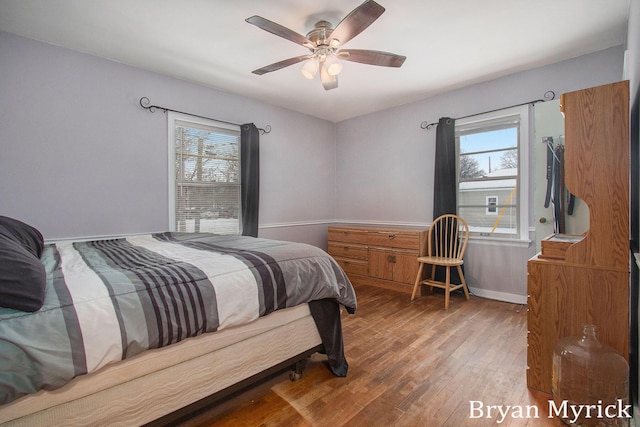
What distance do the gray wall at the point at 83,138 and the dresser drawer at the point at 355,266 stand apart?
2.32 m

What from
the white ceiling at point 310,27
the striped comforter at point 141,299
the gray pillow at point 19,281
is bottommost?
the striped comforter at point 141,299

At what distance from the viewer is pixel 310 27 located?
2.31m

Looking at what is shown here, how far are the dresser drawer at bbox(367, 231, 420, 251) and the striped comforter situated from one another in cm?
182

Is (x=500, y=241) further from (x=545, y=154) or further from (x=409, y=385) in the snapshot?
(x=409, y=385)

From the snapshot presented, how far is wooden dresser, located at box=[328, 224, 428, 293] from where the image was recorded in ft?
11.6

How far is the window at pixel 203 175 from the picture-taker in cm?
322

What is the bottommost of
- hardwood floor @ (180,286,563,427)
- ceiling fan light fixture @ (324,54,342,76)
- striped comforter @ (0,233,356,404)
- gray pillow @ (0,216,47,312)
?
hardwood floor @ (180,286,563,427)

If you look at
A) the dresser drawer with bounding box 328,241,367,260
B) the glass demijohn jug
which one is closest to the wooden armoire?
the glass demijohn jug

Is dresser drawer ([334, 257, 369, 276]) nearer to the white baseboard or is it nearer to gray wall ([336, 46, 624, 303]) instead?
gray wall ([336, 46, 624, 303])

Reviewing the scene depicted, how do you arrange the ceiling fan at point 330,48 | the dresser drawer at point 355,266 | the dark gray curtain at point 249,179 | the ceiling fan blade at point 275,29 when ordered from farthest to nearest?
the dresser drawer at point 355,266 < the dark gray curtain at point 249,179 < the ceiling fan at point 330,48 < the ceiling fan blade at point 275,29

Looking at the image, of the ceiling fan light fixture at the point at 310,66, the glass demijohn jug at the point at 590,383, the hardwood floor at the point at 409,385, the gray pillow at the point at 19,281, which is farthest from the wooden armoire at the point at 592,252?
the gray pillow at the point at 19,281

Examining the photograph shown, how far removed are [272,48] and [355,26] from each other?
1004 millimetres

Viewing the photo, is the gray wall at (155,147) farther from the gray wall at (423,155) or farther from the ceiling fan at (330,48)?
the ceiling fan at (330,48)

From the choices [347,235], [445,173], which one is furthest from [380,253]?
[445,173]
